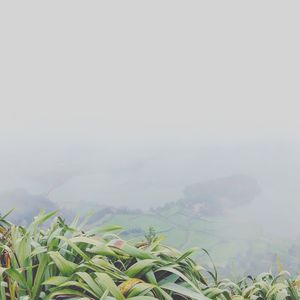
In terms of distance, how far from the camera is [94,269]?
0.80 metres

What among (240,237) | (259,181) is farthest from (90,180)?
(240,237)

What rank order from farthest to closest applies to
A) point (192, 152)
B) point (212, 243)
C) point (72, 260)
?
point (192, 152), point (212, 243), point (72, 260)

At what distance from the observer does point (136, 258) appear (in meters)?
0.89

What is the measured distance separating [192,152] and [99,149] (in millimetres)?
30531

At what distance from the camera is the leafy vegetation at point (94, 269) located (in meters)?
0.76

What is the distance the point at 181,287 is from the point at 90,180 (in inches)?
4441

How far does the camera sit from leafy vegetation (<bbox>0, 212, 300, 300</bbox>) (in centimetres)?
76

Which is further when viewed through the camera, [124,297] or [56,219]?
[56,219]

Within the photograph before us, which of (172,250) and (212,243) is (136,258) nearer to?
(172,250)

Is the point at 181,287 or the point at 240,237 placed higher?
the point at 181,287

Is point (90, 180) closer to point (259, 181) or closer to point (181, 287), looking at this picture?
point (259, 181)

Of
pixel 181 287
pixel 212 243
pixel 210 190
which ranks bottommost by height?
pixel 210 190

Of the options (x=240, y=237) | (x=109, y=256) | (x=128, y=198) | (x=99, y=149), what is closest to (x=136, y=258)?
(x=109, y=256)

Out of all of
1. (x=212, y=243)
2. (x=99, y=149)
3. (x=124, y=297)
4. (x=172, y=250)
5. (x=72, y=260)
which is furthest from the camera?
(x=99, y=149)
